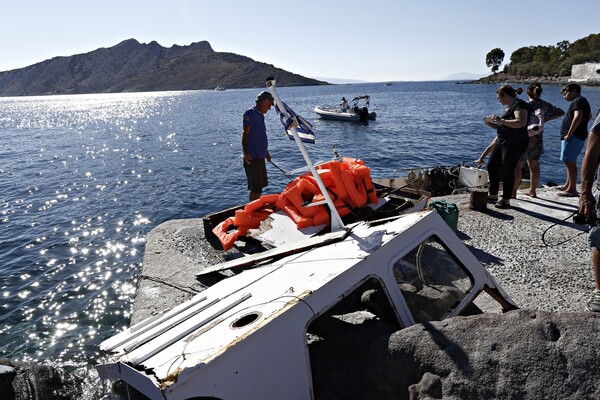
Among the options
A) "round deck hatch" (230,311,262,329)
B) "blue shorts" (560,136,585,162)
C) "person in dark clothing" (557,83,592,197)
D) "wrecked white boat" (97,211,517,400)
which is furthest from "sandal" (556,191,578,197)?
"round deck hatch" (230,311,262,329)

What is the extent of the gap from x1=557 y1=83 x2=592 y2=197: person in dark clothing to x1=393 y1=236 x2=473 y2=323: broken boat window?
6.24 m

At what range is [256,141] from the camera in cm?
825

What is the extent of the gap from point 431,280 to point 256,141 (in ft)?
17.7

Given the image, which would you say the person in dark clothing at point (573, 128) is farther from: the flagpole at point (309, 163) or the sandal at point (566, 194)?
the flagpole at point (309, 163)

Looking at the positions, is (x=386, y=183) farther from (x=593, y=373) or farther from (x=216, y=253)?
(x=593, y=373)

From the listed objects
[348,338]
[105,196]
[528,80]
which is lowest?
[105,196]

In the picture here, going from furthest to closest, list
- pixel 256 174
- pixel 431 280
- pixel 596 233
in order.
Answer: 1. pixel 256 174
2. pixel 596 233
3. pixel 431 280

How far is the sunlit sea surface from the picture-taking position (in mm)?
7172

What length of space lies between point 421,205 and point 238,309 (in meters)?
4.54

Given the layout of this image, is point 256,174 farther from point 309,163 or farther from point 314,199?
point 309,163

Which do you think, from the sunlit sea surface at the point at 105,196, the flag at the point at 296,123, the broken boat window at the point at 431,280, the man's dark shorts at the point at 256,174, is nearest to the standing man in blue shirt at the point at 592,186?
the broken boat window at the point at 431,280

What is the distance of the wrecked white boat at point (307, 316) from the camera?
2.63 meters

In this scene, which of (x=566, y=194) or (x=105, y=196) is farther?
(x=105, y=196)

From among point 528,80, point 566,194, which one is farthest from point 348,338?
point 528,80
